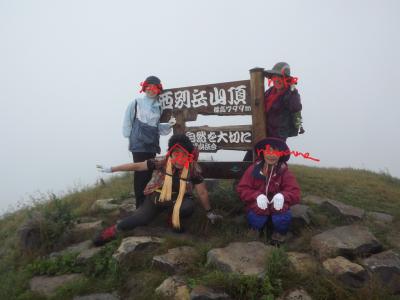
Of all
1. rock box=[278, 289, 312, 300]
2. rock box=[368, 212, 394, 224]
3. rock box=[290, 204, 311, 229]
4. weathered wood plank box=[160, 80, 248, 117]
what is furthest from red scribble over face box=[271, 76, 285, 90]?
rock box=[278, 289, 312, 300]

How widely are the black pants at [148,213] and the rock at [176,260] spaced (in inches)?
33.8

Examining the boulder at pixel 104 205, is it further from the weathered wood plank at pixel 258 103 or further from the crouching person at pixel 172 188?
the weathered wood plank at pixel 258 103

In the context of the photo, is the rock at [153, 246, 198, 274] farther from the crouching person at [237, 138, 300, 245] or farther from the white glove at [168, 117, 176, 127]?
the white glove at [168, 117, 176, 127]

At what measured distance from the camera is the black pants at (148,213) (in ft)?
17.7

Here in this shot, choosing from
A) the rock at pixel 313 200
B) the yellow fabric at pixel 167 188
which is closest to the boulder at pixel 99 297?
the yellow fabric at pixel 167 188

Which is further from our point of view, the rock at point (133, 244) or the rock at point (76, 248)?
the rock at point (76, 248)

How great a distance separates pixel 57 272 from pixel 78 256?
0.32 meters

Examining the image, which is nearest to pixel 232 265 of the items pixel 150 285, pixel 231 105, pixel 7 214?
pixel 150 285

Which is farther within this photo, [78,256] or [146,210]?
[146,210]

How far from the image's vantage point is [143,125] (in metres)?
6.10

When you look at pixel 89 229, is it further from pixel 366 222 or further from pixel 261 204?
pixel 366 222

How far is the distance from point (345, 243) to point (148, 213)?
2752 mm

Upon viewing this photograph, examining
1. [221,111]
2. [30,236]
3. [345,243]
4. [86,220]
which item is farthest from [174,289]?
[86,220]

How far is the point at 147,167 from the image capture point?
5617mm
